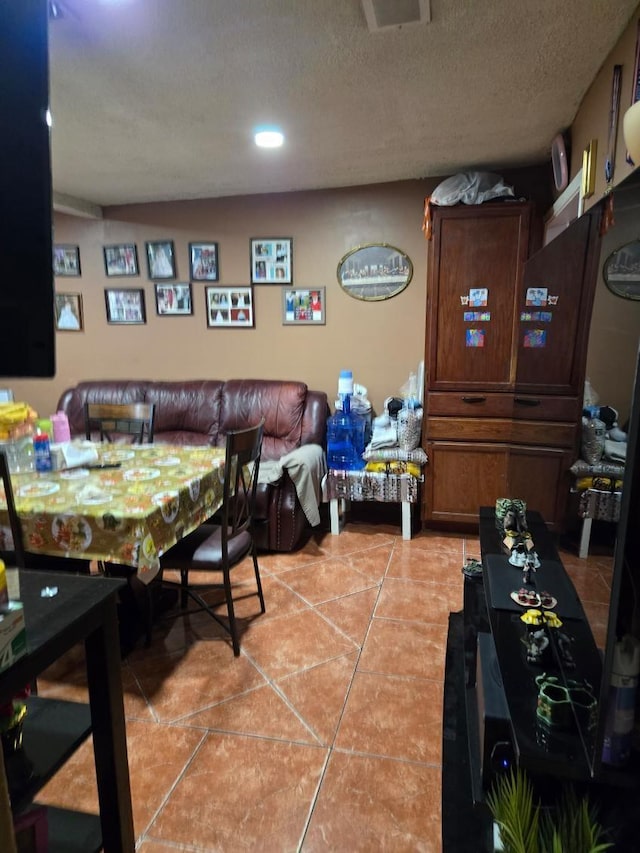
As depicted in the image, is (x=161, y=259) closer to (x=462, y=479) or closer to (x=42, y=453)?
(x=42, y=453)

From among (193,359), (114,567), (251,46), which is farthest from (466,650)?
(193,359)

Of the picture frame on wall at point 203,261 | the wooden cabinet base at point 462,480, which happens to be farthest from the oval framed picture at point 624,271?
the picture frame on wall at point 203,261

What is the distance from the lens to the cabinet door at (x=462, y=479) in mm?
3062

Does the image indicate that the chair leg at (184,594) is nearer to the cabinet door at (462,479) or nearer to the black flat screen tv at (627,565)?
the cabinet door at (462,479)

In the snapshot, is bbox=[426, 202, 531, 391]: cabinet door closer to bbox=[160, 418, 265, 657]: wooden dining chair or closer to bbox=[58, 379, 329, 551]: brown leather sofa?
bbox=[58, 379, 329, 551]: brown leather sofa

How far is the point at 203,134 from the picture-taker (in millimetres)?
2496


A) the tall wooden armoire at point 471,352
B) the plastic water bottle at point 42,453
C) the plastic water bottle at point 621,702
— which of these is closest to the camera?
the plastic water bottle at point 621,702

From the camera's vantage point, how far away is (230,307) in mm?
3869

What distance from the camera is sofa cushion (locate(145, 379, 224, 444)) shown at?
146 inches

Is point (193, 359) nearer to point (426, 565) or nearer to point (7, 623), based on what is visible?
point (426, 565)

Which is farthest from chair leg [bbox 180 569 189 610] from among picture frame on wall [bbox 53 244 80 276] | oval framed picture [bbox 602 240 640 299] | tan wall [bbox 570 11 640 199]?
picture frame on wall [bbox 53 244 80 276]

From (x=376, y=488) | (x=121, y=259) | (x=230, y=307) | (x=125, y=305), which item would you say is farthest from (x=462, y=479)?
(x=121, y=259)

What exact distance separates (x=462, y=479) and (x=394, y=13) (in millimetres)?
2428

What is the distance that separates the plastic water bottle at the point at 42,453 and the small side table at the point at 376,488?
1705 mm
